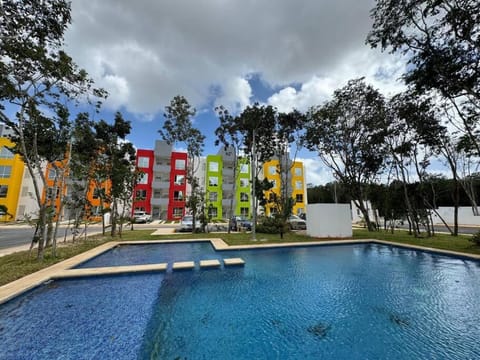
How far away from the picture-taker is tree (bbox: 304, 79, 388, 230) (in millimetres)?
14305

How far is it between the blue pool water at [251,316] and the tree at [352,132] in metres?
10.3

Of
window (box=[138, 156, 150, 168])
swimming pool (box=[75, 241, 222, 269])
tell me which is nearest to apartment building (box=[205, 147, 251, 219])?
window (box=[138, 156, 150, 168])

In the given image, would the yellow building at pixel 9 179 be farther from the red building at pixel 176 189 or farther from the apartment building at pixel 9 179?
the red building at pixel 176 189

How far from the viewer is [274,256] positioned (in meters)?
8.70

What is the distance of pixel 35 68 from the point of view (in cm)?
577

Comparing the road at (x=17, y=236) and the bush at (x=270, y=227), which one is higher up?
the bush at (x=270, y=227)

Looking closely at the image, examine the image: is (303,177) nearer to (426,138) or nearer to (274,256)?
(426,138)

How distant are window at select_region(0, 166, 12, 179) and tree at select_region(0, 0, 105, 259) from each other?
3004 cm

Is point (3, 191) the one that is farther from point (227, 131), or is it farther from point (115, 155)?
point (227, 131)

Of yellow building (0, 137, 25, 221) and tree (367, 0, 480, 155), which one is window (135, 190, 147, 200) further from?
tree (367, 0, 480, 155)

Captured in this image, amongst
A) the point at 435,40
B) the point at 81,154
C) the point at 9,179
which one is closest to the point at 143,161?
the point at 9,179

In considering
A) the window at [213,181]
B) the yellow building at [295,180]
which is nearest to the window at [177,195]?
the window at [213,181]

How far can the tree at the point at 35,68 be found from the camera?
16.8ft

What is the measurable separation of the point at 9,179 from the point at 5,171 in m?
1.26
